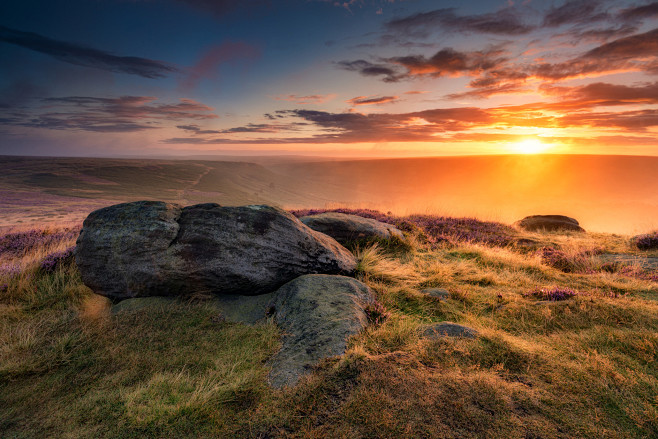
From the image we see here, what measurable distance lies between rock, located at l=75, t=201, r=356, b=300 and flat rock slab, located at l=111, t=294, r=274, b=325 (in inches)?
6.6

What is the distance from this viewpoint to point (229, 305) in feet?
18.5

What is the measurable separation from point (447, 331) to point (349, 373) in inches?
75.6

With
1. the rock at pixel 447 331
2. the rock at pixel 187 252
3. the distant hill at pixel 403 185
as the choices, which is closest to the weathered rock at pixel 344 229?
the rock at pixel 187 252

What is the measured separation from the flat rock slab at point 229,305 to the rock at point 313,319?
360 millimetres

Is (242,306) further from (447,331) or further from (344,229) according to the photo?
(344,229)

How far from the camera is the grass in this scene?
268 centimetres

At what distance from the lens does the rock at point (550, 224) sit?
16045 mm

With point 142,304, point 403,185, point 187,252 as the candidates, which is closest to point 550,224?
point 187,252

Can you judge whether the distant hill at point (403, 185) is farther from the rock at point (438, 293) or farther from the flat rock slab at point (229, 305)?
the rock at point (438, 293)

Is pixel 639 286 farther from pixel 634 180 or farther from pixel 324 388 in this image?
pixel 634 180

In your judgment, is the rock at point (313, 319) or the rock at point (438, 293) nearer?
the rock at point (313, 319)

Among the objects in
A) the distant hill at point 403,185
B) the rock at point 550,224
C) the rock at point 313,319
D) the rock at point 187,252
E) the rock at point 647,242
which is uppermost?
the rock at point 187,252

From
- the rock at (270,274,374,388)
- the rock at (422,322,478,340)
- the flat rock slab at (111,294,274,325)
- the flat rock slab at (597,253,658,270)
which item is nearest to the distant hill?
the flat rock slab at (111,294,274,325)

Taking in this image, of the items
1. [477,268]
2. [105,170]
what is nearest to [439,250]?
[477,268]
